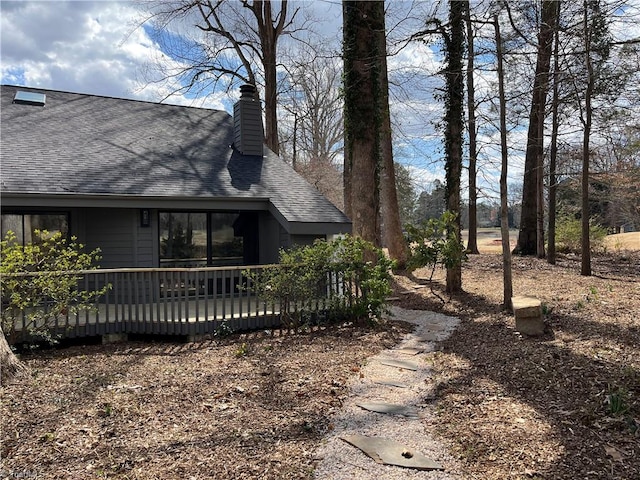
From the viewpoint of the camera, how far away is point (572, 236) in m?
17.1

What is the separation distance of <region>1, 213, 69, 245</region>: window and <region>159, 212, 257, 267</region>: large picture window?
1974mm

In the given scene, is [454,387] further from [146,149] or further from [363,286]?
[146,149]

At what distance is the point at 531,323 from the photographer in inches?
234

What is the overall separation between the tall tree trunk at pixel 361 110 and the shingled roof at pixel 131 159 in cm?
100

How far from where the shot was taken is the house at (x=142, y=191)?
831 cm

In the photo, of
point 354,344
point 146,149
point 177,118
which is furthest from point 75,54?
point 354,344

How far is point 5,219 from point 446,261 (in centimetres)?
878

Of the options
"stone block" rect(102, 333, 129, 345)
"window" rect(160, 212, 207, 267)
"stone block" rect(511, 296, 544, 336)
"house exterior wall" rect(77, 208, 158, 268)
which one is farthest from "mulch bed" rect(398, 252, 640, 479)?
"house exterior wall" rect(77, 208, 158, 268)

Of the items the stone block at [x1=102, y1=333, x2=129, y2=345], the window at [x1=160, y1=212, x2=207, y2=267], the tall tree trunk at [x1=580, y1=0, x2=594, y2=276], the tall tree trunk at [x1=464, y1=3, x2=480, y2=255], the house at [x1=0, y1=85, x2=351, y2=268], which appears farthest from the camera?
the tall tree trunk at [x1=580, y1=0, x2=594, y2=276]

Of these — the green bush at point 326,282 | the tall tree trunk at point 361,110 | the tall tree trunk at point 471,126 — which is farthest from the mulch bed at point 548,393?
the tall tree trunk at point 471,126

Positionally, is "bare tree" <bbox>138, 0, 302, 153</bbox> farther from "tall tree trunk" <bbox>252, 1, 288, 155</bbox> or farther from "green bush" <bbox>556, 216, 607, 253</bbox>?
"green bush" <bbox>556, 216, 607, 253</bbox>

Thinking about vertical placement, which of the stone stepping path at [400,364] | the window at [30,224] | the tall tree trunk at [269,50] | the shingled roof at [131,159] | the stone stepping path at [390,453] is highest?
the tall tree trunk at [269,50]

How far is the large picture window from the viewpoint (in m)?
9.52

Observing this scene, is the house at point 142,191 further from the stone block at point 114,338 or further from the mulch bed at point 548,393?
the mulch bed at point 548,393
